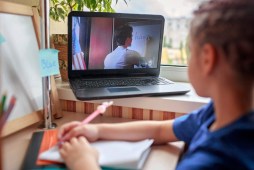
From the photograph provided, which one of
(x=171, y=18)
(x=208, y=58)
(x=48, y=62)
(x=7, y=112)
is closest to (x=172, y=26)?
(x=171, y=18)

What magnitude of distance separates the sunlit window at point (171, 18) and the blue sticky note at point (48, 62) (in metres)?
0.61

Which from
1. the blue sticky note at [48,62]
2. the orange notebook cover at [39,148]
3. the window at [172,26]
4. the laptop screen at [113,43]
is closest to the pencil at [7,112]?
the orange notebook cover at [39,148]

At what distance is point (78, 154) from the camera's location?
2.00 feet

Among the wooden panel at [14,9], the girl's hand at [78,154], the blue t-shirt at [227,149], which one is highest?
the wooden panel at [14,9]

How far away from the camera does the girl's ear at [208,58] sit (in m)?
0.51

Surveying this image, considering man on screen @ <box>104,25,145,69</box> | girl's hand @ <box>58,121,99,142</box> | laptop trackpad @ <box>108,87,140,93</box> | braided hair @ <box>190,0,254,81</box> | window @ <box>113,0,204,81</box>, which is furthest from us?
window @ <box>113,0,204,81</box>

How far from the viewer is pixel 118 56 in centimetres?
106

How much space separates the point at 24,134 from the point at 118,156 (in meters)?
0.34

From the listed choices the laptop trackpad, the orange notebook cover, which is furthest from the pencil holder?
the orange notebook cover

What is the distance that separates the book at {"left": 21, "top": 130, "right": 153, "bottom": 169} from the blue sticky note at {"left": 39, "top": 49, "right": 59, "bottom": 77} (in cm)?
19

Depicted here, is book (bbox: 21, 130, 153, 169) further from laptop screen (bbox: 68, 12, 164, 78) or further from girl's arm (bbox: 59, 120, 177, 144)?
laptop screen (bbox: 68, 12, 164, 78)

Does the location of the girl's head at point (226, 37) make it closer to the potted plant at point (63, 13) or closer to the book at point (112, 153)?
the book at point (112, 153)

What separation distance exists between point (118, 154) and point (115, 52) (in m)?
0.51

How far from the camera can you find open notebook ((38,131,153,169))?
61cm
